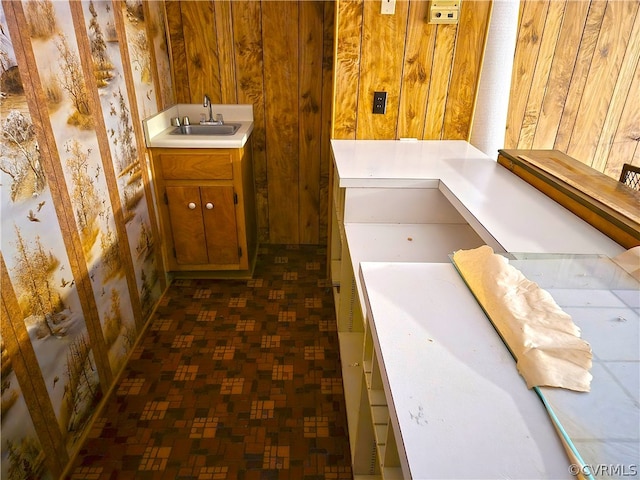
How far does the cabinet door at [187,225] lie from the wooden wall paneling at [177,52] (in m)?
0.74

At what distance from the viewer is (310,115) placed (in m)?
2.97

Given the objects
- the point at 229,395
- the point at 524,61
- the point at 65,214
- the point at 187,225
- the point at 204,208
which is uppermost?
the point at 524,61

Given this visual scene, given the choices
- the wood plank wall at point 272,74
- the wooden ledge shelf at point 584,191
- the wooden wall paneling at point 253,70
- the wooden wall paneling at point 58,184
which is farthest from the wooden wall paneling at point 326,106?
the wooden wall paneling at point 58,184

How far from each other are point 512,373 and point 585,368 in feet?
0.39

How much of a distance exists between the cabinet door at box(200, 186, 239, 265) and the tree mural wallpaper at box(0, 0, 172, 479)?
44 cm

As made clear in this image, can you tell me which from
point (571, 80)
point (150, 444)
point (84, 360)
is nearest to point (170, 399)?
point (150, 444)

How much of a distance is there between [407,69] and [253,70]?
1088 millimetres

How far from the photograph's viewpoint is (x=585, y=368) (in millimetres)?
736

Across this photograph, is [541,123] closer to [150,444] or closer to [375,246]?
[375,246]

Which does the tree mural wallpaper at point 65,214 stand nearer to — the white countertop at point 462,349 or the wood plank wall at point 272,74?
the wood plank wall at point 272,74

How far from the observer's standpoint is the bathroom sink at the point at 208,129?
2.79 metres

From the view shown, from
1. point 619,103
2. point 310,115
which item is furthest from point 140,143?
point 619,103

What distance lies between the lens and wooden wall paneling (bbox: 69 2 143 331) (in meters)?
1.67

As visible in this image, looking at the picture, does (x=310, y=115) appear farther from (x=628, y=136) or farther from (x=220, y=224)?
(x=628, y=136)
